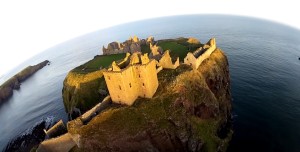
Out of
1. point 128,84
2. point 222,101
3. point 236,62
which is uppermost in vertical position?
point 128,84

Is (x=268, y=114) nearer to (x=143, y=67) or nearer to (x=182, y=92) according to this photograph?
(x=182, y=92)

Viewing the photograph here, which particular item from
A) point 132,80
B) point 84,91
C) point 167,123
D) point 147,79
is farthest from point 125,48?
point 167,123

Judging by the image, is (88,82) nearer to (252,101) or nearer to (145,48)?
(145,48)

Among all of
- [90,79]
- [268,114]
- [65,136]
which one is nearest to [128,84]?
[65,136]

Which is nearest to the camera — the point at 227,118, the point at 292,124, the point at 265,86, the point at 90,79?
the point at 292,124

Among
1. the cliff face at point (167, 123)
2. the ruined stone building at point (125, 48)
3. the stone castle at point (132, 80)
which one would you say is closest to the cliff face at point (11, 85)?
the ruined stone building at point (125, 48)
